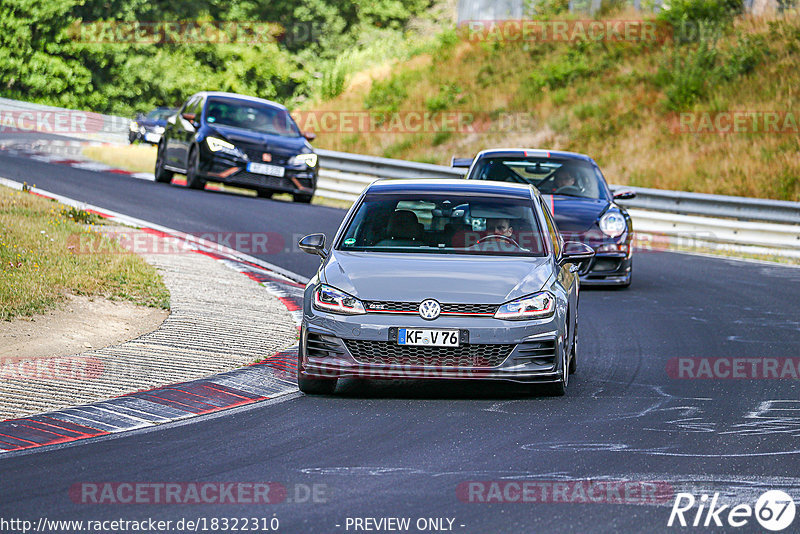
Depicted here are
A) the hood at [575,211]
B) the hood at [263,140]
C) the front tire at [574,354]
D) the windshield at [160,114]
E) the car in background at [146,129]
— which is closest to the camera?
the front tire at [574,354]

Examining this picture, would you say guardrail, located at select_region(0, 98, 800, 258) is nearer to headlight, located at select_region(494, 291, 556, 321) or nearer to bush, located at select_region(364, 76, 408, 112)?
bush, located at select_region(364, 76, 408, 112)

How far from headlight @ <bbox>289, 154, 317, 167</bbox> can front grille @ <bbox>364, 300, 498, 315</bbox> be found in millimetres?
15261

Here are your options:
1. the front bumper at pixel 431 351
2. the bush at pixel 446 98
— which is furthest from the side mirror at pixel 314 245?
the bush at pixel 446 98

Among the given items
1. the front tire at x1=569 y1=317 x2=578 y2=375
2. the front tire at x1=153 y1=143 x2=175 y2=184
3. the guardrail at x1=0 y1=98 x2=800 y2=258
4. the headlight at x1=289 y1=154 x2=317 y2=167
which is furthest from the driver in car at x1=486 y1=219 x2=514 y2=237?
the front tire at x1=153 y1=143 x2=175 y2=184

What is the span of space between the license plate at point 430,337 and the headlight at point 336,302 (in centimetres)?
36

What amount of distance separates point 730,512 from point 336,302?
3.59m

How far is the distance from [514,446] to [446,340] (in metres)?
1.35

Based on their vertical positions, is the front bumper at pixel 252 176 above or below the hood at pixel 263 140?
below

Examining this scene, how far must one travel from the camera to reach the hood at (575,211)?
15.7 m

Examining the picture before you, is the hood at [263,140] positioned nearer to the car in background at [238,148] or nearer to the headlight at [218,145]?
the car in background at [238,148]

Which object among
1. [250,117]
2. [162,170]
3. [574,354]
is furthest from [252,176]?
[574,354]

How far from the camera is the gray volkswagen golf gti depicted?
8727mm

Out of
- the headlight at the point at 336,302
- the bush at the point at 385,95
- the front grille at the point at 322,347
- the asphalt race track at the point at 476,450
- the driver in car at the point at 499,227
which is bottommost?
the asphalt race track at the point at 476,450

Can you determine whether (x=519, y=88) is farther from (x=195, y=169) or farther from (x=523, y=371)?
(x=523, y=371)
